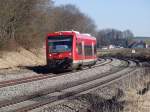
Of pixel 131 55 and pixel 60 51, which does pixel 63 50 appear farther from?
pixel 131 55

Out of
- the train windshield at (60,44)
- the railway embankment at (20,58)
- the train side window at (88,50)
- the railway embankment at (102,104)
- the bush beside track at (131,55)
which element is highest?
the train windshield at (60,44)

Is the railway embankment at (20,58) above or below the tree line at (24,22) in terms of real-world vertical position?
below

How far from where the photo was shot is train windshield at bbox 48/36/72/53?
3156 centimetres

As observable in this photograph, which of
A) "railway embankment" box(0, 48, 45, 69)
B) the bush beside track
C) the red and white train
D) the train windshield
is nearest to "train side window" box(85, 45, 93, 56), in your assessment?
the red and white train

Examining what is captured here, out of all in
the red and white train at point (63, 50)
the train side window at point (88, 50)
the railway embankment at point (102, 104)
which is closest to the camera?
the railway embankment at point (102, 104)

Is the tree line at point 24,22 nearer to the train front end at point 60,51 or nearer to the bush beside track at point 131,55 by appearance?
the train front end at point 60,51

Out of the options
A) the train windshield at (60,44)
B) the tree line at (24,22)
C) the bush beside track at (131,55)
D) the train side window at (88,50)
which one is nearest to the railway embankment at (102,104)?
the train windshield at (60,44)

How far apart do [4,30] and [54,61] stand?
1249 centimetres

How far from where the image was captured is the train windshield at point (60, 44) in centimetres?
3156

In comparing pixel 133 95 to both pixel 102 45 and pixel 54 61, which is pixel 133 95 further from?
pixel 102 45

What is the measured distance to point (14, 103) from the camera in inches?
609

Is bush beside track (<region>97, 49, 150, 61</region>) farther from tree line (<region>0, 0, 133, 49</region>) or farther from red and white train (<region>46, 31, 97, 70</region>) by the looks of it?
red and white train (<region>46, 31, 97, 70</region>)

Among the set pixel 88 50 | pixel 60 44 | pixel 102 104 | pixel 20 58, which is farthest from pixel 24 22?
pixel 102 104

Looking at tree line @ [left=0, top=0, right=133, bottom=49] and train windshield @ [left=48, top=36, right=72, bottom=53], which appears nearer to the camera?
train windshield @ [left=48, top=36, right=72, bottom=53]
